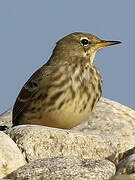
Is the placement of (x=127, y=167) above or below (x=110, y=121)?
above

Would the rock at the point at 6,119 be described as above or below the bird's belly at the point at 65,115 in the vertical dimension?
below

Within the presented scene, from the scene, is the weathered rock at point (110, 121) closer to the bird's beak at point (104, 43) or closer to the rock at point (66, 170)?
the bird's beak at point (104, 43)

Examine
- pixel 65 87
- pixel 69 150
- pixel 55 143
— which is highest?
pixel 65 87

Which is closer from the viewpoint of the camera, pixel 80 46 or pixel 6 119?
pixel 80 46

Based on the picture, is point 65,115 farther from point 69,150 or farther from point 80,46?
point 80,46

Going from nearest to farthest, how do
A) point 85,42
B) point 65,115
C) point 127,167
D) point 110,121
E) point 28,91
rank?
point 127,167 → point 65,115 → point 28,91 → point 85,42 → point 110,121

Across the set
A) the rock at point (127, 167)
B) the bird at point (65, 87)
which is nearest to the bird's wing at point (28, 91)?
the bird at point (65, 87)

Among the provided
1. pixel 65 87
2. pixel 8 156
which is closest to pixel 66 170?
pixel 8 156
